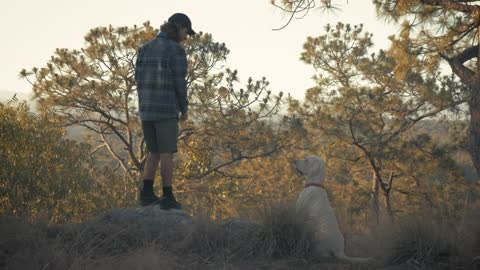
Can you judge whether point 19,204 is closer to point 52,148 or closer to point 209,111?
point 52,148

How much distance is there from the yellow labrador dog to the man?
1307mm

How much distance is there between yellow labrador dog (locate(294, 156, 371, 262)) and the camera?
4.43 metres

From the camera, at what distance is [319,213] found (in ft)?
14.9

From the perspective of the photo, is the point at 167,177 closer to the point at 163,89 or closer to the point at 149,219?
the point at 149,219

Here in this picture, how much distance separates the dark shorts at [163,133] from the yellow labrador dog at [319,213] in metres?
1.26

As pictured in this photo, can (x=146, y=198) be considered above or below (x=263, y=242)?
above

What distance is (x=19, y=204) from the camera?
A: 723 cm

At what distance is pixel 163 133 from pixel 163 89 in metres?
0.42

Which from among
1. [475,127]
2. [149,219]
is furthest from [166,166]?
[475,127]

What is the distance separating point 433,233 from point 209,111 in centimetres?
955

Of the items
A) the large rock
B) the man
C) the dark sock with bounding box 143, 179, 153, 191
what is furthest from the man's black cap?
the large rock

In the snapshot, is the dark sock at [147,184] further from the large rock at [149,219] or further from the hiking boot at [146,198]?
the large rock at [149,219]

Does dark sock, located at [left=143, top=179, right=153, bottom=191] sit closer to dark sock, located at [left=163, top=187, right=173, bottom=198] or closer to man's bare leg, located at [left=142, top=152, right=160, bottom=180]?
man's bare leg, located at [left=142, top=152, right=160, bottom=180]

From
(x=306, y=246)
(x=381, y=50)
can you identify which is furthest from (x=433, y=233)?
(x=381, y=50)
